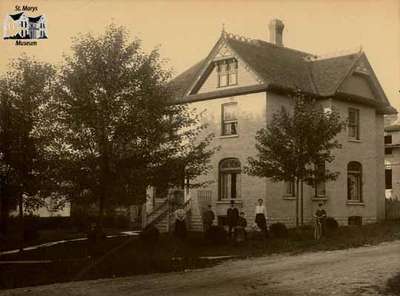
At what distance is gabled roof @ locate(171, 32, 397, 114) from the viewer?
98.7 feet

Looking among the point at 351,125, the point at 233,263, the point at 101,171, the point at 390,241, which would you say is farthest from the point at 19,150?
the point at 351,125

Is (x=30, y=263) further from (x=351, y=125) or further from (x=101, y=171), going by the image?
(x=351, y=125)

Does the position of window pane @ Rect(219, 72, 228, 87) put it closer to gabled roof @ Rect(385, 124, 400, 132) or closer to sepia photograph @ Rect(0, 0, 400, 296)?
sepia photograph @ Rect(0, 0, 400, 296)

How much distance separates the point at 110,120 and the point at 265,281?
29.2 ft

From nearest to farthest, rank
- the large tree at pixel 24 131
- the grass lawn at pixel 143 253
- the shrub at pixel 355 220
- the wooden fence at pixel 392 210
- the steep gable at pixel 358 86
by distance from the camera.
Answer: the grass lawn at pixel 143 253
the large tree at pixel 24 131
the shrub at pixel 355 220
the steep gable at pixel 358 86
the wooden fence at pixel 392 210

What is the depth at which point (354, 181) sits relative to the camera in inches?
1287

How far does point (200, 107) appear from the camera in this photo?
3200 cm

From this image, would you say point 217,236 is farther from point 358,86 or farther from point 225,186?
point 358,86

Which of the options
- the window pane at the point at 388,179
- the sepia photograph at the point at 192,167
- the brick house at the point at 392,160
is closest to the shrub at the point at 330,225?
the sepia photograph at the point at 192,167

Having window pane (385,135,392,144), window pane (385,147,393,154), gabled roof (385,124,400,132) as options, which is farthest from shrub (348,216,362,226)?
window pane (385,135,392,144)

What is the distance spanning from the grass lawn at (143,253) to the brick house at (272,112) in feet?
13.1

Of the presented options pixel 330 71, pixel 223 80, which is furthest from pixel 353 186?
pixel 223 80

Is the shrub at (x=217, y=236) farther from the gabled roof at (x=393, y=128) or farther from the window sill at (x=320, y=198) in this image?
the gabled roof at (x=393, y=128)

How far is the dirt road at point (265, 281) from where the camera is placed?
40.7 feet
